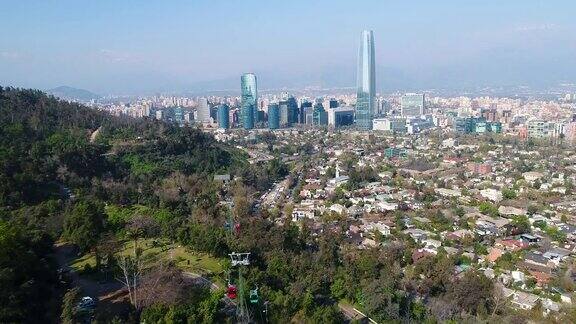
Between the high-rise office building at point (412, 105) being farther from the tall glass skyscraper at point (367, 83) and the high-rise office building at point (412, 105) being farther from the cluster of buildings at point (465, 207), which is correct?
the cluster of buildings at point (465, 207)

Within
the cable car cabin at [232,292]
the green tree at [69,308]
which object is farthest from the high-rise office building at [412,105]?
the green tree at [69,308]

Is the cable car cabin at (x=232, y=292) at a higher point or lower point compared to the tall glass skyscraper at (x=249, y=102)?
lower

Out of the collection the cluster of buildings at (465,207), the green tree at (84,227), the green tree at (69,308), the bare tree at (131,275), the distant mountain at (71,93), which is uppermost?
the distant mountain at (71,93)

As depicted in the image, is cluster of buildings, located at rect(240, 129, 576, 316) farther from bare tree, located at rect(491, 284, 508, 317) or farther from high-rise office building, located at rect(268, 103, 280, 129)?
high-rise office building, located at rect(268, 103, 280, 129)

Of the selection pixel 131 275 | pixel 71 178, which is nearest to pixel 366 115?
pixel 71 178

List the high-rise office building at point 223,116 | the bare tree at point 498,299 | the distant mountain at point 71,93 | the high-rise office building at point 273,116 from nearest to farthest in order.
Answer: the bare tree at point 498,299 < the high-rise office building at point 223,116 < the high-rise office building at point 273,116 < the distant mountain at point 71,93

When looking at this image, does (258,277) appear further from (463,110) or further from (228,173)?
(463,110)

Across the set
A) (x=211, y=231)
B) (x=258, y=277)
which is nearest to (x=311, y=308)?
(x=258, y=277)

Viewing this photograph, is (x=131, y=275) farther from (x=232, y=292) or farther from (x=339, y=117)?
(x=339, y=117)
